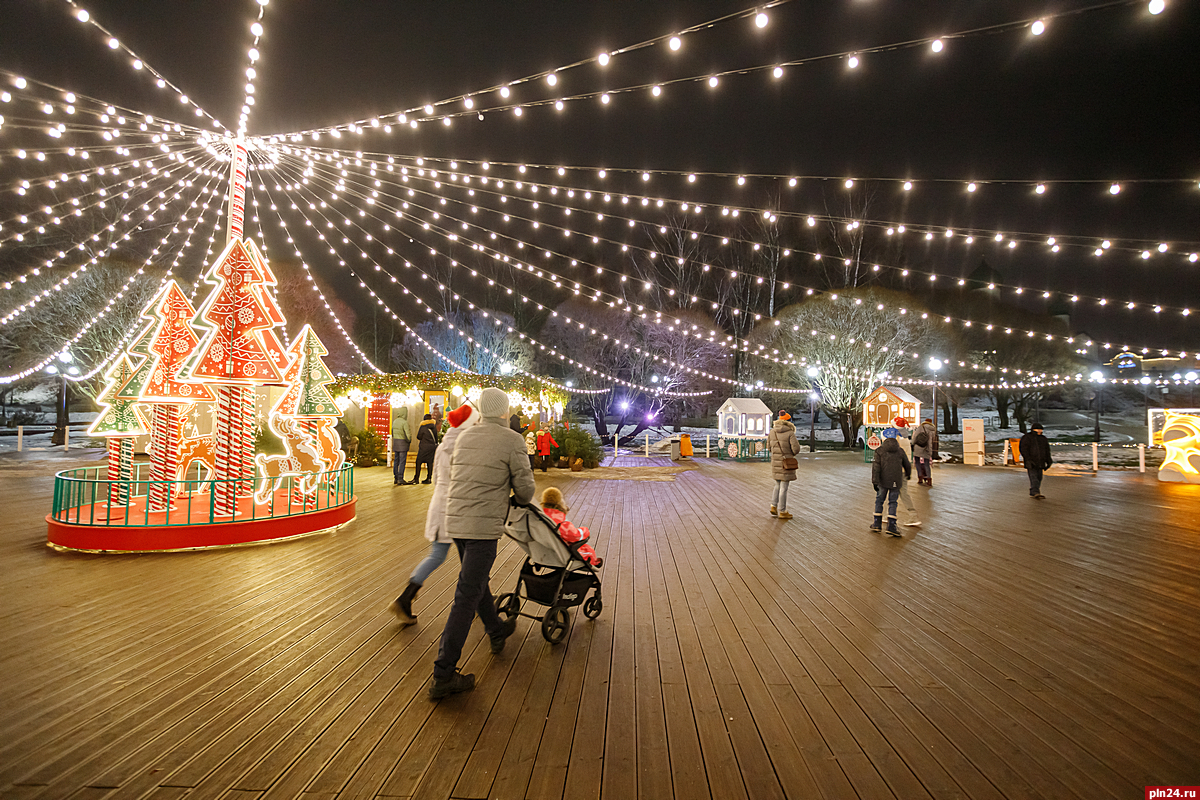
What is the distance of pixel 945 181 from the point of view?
7824mm

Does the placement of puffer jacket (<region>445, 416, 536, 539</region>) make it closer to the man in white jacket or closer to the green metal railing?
the man in white jacket

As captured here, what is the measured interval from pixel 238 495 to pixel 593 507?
4.99 metres

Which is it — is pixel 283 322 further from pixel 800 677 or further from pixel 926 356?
pixel 926 356

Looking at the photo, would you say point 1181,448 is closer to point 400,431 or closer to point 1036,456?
point 1036,456

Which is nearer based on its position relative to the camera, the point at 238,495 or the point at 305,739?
the point at 305,739

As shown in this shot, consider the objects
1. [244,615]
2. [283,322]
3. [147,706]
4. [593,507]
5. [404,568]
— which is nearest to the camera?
[147,706]

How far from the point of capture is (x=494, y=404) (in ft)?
9.75

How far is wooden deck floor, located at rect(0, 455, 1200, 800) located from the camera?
2.15 metres

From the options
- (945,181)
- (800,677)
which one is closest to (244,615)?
(800,677)

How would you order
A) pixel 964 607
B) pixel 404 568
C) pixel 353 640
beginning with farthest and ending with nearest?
pixel 404 568
pixel 964 607
pixel 353 640

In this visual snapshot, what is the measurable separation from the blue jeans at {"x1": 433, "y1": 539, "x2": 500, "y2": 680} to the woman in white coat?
16.8 inches

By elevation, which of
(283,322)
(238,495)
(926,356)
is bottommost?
(238,495)

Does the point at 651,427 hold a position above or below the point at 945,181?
below

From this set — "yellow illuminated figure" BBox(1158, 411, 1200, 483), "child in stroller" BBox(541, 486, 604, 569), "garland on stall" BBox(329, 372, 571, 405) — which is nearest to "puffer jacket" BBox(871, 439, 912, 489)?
"child in stroller" BBox(541, 486, 604, 569)
